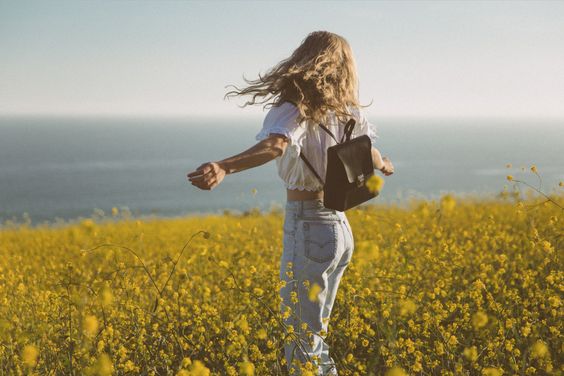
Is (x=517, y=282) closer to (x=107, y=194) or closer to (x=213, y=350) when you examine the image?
(x=213, y=350)

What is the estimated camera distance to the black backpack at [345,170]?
2.72 metres

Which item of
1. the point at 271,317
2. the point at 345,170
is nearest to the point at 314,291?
the point at 345,170

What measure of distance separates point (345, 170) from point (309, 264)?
481 mm

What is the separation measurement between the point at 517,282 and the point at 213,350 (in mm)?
2799

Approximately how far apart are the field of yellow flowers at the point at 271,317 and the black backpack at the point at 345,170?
283 millimetres

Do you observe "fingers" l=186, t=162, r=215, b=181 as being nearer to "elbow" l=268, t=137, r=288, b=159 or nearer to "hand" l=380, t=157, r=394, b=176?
"elbow" l=268, t=137, r=288, b=159

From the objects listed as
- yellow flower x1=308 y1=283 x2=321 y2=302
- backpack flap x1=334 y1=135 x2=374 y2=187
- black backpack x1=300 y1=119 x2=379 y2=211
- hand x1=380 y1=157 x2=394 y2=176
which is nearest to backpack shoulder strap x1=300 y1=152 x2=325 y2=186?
black backpack x1=300 y1=119 x2=379 y2=211

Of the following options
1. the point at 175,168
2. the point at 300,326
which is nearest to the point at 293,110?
the point at 300,326

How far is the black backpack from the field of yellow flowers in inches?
11.2

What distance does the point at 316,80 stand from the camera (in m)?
2.69

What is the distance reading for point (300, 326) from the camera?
2.95 metres

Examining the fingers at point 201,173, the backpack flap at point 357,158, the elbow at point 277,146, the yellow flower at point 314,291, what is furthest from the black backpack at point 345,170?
the fingers at point 201,173

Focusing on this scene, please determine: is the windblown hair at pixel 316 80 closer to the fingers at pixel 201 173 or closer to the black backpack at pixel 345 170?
the black backpack at pixel 345 170

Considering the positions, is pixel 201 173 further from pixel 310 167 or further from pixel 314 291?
pixel 314 291
